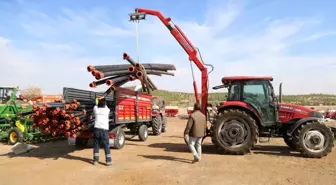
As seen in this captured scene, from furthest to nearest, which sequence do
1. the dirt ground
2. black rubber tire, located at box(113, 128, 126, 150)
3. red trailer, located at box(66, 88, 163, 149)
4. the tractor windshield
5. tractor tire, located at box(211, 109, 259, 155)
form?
black rubber tire, located at box(113, 128, 126, 150), red trailer, located at box(66, 88, 163, 149), the tractor windshield, tractor tire, located at box(211, 109, 259, 155), the dirt ground

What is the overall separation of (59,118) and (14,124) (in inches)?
191

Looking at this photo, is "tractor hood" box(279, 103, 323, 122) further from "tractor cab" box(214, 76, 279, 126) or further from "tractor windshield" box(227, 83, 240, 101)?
"tractor windshield" box(227, 83, 240, 101)

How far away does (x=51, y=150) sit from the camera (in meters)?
10.4

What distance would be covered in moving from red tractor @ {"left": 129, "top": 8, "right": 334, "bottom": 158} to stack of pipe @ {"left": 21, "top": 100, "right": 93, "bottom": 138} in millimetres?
4094

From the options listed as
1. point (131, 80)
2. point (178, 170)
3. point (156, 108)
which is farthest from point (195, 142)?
point (156, 108)

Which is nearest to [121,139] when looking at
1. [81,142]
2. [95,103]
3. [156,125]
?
[81,142]

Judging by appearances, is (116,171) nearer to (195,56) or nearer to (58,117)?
A: (58,117)

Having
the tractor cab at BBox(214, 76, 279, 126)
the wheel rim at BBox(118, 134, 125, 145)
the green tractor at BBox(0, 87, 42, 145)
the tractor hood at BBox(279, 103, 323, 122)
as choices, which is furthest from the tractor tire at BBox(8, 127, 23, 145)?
the tractor hood at BBox(279, 103, 323, 122)

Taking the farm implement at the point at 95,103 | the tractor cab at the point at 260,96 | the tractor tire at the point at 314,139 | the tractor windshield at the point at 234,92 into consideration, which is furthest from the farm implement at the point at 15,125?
the tractor tire at the point at 314,139

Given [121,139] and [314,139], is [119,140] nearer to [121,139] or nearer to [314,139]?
[121,139]

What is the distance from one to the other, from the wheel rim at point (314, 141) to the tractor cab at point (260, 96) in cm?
99

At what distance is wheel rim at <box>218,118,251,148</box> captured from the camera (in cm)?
925

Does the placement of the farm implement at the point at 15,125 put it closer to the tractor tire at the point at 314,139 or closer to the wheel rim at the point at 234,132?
the wheel rim at the point at 234,132

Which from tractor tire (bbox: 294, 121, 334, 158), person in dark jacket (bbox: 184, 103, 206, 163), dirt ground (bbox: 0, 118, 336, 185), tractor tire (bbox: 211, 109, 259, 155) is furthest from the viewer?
tractor tire (bbox: 211, 109, 259, 155)
